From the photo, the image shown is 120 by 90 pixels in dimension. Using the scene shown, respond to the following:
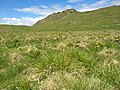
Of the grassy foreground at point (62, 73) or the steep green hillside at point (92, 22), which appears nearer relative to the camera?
the grassy foreground at point (62, 73)

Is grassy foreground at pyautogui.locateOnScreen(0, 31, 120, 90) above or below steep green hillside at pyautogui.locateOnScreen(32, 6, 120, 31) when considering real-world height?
above

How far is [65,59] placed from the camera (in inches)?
313

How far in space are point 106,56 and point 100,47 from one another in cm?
228

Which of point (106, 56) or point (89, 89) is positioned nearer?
point (89, 89)

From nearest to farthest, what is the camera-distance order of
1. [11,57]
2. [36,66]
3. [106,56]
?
[36,66] < [106,56] < [11,57]

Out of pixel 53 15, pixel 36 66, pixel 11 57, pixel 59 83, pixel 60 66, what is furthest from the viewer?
pixel 53 15

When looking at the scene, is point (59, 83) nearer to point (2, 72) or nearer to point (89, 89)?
point (89, 89)

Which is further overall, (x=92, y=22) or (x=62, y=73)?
(x=92, y=22)

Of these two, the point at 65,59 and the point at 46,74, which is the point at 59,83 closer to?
the point at 46,74

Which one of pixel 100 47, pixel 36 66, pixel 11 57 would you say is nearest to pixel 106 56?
pixel 100 47

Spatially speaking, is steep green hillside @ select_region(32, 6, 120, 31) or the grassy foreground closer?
the grassy foreground

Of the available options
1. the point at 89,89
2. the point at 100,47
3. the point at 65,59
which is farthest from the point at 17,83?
the point at 100,47

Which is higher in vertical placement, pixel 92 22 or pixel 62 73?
pixel 62 73

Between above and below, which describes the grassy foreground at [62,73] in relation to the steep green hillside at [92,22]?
above
